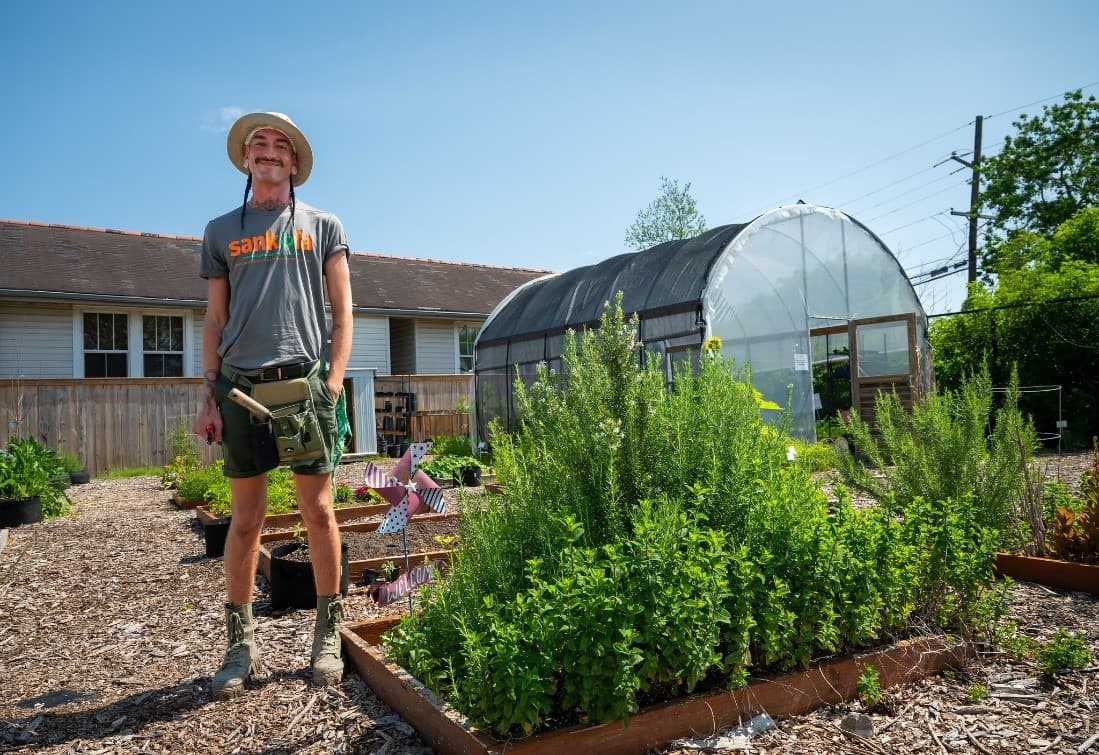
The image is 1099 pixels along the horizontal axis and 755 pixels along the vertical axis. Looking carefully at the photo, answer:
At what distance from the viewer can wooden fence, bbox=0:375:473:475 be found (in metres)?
12.4

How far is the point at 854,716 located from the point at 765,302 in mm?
8014

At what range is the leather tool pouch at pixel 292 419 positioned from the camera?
270 centimetres

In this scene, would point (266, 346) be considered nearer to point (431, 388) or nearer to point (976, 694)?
point (976, 694)

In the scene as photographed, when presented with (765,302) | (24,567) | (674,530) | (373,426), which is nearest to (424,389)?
(373,426)

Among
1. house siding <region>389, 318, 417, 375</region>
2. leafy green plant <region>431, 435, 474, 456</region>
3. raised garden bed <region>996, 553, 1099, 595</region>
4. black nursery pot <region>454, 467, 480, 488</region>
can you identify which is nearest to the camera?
raised garden bed <region>996, 553, 1099, 595</region>

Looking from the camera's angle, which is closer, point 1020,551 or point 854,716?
point 854,716

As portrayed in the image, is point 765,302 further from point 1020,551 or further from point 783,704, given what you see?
point 783,704

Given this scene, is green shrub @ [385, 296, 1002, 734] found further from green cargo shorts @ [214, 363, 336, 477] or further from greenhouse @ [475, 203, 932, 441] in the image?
greenhouse @ [475, 203, 932, 441]

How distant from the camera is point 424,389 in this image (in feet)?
56.6

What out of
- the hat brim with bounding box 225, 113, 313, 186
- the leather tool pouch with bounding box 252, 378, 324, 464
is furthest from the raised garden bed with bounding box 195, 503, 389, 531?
the hat brim with bounding box 225, 113, 313, 186

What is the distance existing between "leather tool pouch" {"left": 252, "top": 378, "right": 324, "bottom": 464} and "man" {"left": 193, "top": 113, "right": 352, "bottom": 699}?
4cm

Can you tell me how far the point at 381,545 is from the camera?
505cm

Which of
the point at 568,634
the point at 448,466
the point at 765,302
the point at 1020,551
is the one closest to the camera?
the point at 568,634

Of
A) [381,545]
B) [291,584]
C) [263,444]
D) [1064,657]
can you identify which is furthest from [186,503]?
[1064,657]
